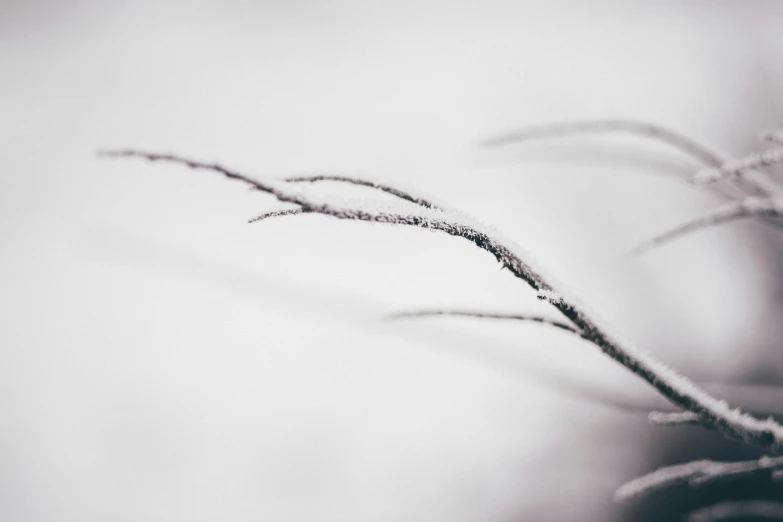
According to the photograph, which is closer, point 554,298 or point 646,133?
point 554,298

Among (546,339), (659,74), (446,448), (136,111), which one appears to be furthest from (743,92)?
(136,111)

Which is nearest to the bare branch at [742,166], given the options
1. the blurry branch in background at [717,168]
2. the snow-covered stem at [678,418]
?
the blurry branch in background at [717,168]

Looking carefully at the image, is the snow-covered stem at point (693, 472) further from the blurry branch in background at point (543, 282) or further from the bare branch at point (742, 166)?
A: the bare branch at point (742, 166)

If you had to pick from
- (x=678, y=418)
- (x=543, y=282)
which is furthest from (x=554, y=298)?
(x=678, y=418)

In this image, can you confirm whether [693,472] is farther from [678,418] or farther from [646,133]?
[646,133]

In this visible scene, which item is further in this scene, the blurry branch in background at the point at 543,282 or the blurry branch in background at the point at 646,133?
the blurry branch in background at the point at 646,133

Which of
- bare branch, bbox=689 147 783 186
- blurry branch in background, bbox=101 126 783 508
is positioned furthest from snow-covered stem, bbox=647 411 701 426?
bare branch, bbox=689 147 783 186

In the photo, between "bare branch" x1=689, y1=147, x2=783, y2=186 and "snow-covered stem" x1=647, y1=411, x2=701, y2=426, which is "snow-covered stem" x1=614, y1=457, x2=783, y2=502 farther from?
"bare branch" x1=689, y1=147, x2=783, y2=186

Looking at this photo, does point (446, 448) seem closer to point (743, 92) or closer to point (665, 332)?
point (665, 332)
